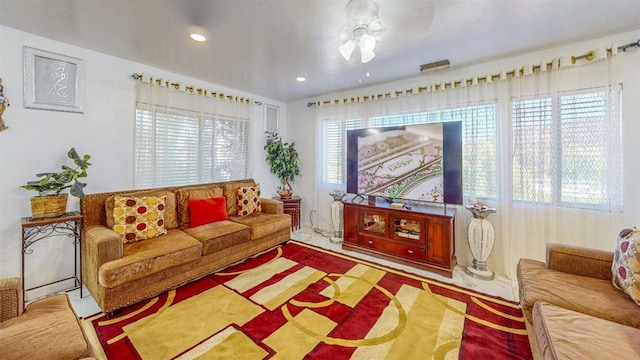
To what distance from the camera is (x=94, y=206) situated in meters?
2.54

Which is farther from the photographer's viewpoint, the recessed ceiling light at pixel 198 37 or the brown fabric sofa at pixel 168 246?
the recessed ceiling light at pixel 198 37

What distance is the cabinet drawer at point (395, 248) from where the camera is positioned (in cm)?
296

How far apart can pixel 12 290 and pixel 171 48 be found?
7.62 feet

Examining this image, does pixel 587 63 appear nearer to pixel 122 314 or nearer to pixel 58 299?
pixel 58 299

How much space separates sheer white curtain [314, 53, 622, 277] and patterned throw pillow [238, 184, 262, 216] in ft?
9.03

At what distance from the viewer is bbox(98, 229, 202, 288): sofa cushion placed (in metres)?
1.96

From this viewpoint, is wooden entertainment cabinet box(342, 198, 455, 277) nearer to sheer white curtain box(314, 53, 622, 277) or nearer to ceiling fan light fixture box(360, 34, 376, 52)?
sheer white curtain box(314, 53, 622, 277)

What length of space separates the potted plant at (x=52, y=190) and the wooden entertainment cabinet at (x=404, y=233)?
2.99 meters

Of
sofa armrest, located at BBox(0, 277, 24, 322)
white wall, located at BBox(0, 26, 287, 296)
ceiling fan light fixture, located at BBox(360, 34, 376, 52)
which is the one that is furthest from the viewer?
white wall, located at BBox(0, 26, 287, 296)

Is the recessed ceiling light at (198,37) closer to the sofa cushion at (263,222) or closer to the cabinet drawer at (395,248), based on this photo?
the sofa cushion at (263,222)

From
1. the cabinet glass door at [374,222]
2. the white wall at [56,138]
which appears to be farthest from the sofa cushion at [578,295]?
the white wall at [56,138]

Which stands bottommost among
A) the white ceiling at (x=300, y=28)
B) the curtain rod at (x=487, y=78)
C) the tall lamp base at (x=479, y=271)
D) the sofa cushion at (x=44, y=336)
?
the tall lamp base at (x=479, y=271)

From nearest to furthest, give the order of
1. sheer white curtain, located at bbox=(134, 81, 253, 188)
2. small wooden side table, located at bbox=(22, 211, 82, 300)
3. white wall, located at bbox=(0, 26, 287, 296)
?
small wooden side table, located at bbox=(22, 211, 82, 300)
white wall, located at bbox=(0, 26, 287, 296)
sheer white curtain, located at bbox=(134, 81, 253, 188)

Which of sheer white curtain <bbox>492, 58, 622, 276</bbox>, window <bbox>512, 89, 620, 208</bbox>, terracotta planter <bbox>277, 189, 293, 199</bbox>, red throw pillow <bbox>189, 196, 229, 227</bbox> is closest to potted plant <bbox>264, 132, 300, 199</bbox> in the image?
terracotta planter <bbox>277, 189, 293, 199</bbox>
